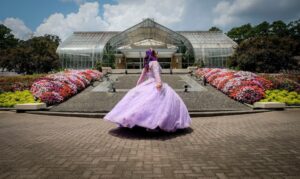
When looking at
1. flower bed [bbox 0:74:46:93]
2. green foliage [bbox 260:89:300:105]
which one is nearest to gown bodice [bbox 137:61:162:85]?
green foliage [bbox 260:89:300:105]

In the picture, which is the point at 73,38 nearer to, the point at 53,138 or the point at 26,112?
the point at 26,112

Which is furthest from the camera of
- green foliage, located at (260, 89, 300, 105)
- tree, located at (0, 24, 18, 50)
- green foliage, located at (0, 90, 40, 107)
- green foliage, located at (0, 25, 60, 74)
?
tree, located at (0, 24, 18, 50)

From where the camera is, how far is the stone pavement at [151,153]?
359 centimetres

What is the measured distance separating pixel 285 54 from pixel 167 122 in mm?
24046

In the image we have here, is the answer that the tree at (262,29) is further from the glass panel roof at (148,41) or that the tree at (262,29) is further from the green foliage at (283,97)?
the green foliage at (283,97)

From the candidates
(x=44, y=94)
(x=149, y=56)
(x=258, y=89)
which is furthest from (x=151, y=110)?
(x=258, y=89)

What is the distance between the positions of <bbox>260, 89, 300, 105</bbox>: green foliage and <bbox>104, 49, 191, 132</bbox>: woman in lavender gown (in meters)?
7.39

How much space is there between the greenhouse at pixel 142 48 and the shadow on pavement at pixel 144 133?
128 ft

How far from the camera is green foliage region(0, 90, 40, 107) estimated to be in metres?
12.1

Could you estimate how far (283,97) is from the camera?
12.4m

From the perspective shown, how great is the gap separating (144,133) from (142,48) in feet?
131

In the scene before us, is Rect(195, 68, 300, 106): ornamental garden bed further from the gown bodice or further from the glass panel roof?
A: the glass panel roof

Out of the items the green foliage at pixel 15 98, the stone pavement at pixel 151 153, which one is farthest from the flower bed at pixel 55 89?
the stone pavement at pixel 151 153

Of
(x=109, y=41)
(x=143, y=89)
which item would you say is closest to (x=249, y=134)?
(x=143, y=89)
